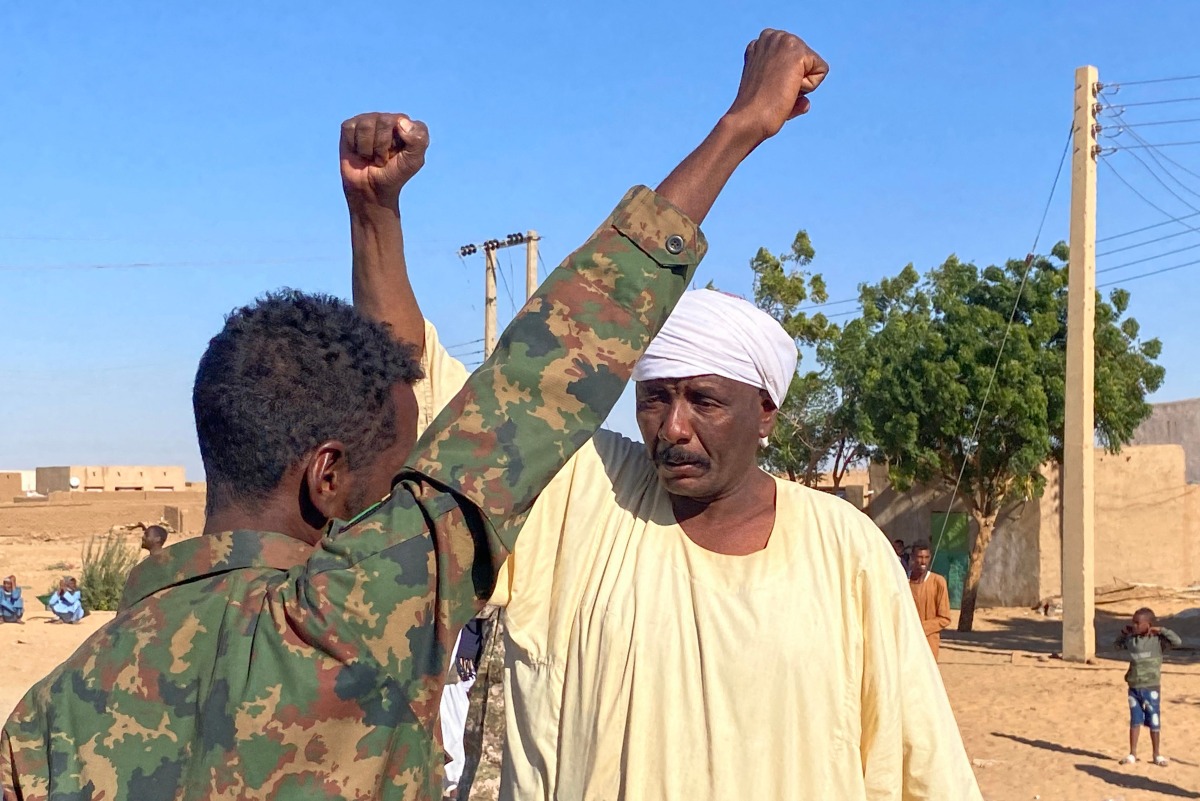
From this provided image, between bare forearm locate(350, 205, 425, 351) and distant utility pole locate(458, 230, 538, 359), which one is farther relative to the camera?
distant utility pole locate(458, 230, 538, 359)

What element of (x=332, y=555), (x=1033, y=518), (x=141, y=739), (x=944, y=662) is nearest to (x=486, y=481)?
(x=332, y=555)

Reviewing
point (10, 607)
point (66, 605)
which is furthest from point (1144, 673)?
point (10, 607)

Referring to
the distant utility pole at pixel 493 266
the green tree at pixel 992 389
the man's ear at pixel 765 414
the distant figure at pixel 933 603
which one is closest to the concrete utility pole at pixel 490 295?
the distant utility pole at pixel 493 266

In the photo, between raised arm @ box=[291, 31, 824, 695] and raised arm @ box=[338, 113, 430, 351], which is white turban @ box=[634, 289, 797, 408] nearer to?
raised arm @ box=[338, 113, 430, 351]

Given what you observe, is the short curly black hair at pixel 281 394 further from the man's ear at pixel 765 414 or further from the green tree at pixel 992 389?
the green tree at pixel 992 389

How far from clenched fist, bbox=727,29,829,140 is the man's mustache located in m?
1.16

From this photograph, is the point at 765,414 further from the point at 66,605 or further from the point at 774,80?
the point at 66,605

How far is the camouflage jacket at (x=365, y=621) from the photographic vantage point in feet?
3.89

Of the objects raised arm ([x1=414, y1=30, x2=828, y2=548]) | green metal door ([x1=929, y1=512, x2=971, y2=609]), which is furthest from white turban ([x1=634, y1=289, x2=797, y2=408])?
green metal door ([x1=929, y1=512, x2=971, y2=609])

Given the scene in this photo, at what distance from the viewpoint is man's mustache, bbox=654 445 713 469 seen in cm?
259

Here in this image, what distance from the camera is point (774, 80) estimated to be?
4.70ft

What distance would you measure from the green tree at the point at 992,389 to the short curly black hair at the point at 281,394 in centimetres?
1855

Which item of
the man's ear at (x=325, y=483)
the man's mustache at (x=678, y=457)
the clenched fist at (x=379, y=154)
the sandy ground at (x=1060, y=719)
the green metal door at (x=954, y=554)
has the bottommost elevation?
the sandy ground at (x=1060, y=719)

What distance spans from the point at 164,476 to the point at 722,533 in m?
46.4
